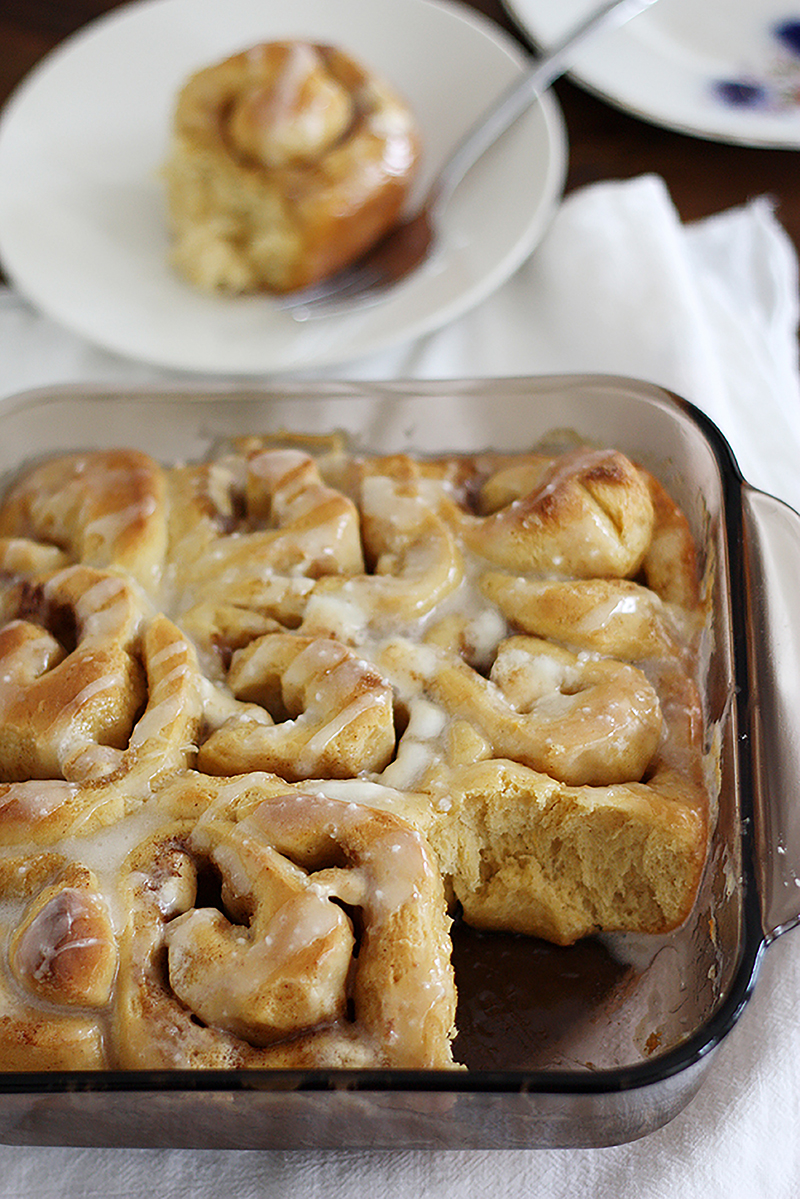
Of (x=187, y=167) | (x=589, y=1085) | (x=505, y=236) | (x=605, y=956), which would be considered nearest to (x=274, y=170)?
(x=187, y=167)

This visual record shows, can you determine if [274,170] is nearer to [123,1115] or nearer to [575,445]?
[575,445]

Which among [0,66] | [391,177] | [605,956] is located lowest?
[605,956]

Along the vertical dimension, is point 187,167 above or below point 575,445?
above

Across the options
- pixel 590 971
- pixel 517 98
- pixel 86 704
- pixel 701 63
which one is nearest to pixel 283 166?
pixel 517 98

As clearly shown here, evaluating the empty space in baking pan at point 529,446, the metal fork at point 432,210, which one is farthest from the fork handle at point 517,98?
the empty space in baking pan at point 529,446

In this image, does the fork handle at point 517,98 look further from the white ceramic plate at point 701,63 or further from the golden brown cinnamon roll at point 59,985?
the golden brown cinnamon roll at point 59,985

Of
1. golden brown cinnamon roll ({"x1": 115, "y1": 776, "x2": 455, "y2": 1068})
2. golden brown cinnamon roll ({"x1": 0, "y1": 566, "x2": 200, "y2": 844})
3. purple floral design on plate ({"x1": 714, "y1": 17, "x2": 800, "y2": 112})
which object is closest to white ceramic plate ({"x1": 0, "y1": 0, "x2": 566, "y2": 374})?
purple floral design on plate ({"x1": 714, "y1": 17, "x2": 800, "y2": 112})

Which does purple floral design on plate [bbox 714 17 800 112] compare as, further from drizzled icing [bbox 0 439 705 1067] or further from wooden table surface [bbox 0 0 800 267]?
drizzled icing [bbox 0 439 705 1067]
